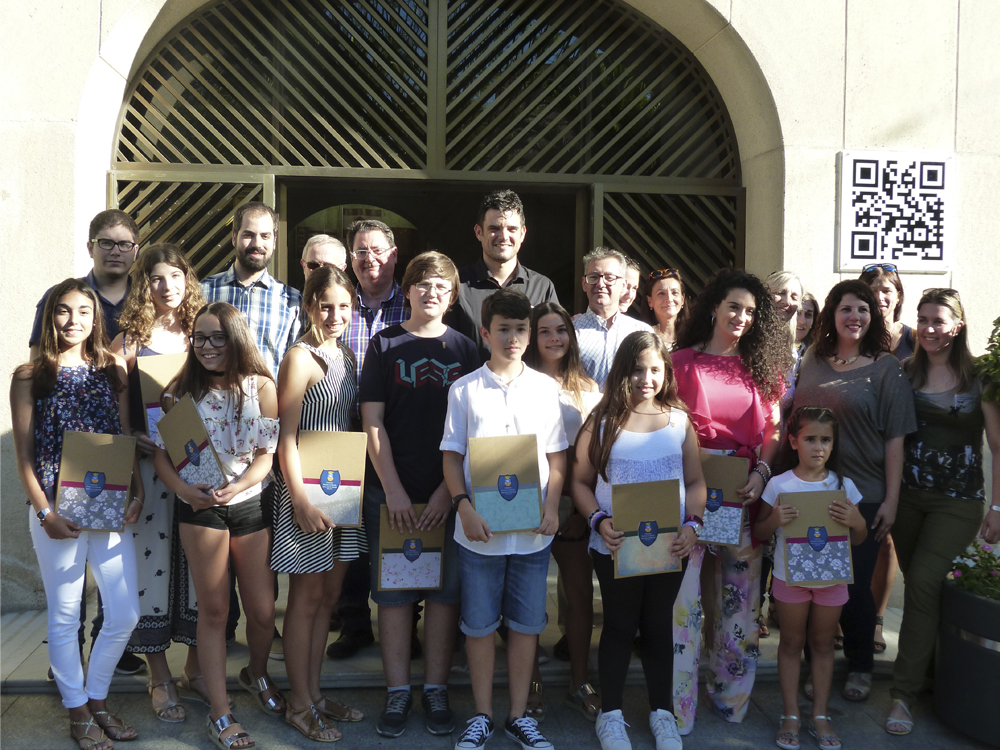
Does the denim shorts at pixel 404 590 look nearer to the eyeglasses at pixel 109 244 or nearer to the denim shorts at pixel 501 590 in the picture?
the denim shorts at pixel 501 590

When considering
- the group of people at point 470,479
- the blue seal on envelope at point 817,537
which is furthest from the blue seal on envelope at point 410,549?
the blue seal on envelope at point 817,537

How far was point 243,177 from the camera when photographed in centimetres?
538

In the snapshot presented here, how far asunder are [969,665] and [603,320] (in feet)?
6.92

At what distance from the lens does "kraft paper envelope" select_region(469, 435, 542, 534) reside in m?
3.11

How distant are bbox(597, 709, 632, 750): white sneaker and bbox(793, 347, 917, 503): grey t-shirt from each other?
1442 mm

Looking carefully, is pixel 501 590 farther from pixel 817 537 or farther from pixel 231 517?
pixel 817 537

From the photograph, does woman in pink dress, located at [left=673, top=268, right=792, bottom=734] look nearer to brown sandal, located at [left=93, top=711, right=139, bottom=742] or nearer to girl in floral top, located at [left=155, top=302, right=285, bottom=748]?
girl in floral top, located at [left=155, top=302, right=285, bottom=748]

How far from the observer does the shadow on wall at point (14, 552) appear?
4.87 meters

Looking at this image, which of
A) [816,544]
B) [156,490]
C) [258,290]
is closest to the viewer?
[816,544]

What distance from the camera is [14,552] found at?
4918 millimetres

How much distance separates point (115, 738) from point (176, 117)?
155 inches

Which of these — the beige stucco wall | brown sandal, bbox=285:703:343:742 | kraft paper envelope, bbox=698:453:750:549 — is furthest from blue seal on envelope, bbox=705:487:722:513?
the beige stucco wall

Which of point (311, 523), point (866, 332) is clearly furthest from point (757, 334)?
point (311, 523)

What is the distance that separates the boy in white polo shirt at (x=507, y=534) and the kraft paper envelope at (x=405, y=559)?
0.48 ft
